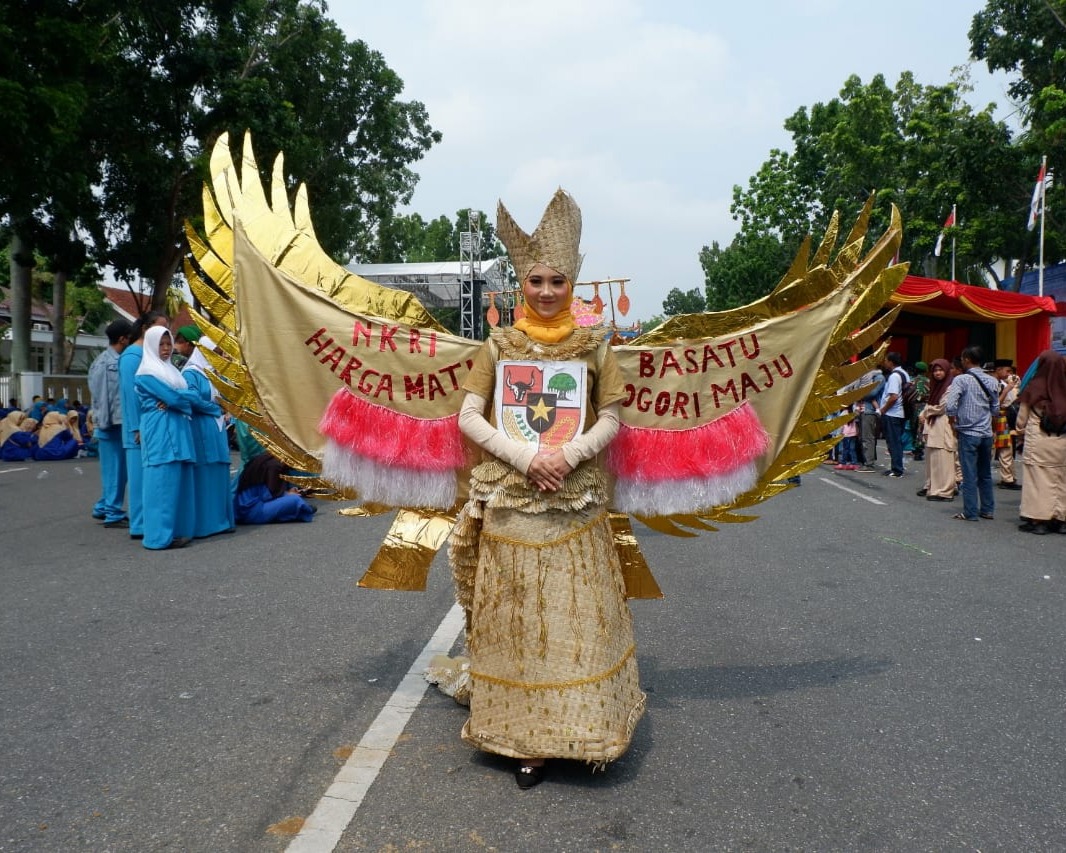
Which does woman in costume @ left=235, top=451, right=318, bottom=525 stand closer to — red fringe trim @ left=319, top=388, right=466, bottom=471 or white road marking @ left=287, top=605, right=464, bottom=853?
white road marking @ left=287, top=605, right=464, bottom=853

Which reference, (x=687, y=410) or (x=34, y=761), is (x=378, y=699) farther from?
(x=687, y=410)

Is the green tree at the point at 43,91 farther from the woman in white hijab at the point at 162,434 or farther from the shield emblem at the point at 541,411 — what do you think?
the shield emblem at the point at 541,411

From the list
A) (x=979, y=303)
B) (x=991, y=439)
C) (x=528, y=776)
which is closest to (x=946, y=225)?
(x=979, y=303)

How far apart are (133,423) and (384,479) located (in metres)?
5.05

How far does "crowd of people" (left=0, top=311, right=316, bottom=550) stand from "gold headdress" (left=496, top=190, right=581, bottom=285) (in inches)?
171

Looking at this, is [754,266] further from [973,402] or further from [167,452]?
[167,452]

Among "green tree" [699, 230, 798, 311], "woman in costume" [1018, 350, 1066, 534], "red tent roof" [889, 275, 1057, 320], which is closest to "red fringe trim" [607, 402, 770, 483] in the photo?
"woman in costume" [1018, 350, 1066, 534]

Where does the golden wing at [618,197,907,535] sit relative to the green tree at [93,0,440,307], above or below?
below

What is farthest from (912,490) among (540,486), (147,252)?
(147,252)

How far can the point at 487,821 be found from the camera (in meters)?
2.71

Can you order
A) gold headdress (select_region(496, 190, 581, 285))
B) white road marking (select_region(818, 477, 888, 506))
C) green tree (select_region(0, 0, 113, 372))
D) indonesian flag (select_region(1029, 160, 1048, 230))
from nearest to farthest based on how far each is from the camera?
gold headdress (select_region(496, 190, 581, 285)) → white road marking (select_region(818, 477, 888, 506)) → green tree (select_region(0, 0, 113, 372)) → indonesian flag (select_region(1029, 160, 1048, 230))

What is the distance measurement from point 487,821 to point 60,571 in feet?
16.5

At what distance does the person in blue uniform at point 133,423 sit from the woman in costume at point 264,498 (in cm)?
109

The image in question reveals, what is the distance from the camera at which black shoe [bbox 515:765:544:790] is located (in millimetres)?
2930
